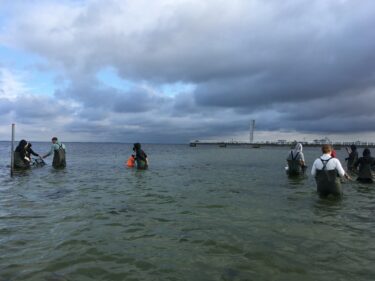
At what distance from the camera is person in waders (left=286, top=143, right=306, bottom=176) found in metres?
21.6

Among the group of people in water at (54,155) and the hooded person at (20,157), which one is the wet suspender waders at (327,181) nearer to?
the group of people in water at (54,155)

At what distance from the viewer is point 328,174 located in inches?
508

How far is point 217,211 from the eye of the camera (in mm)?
11227

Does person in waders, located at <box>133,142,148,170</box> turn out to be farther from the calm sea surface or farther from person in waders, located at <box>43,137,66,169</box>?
the calm sea surface

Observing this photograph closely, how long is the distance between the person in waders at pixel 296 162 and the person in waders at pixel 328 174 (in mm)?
8278

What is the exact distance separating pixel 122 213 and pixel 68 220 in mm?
1695

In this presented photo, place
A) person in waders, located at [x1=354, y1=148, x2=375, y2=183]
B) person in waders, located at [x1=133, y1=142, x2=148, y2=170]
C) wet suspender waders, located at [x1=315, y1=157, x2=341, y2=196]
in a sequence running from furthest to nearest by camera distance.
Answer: person in waders, located at [x1=133, y1=142, x2=148, y2=170], person in waders, located at [x1=354, y1=148, x2=375, y2=183], wet suspender waders, located at [x1=315, y1=157, x2=341, y2=196]

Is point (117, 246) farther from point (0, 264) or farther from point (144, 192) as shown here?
point (144, 192)

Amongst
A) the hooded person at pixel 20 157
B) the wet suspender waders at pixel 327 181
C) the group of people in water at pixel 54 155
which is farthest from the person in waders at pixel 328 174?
the hooded person at pixel 20 157

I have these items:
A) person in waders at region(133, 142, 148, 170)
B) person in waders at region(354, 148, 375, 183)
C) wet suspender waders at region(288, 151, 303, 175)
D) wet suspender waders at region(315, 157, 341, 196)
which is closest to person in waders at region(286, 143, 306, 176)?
wet suspender waders at region(288, 151, 303, 175)

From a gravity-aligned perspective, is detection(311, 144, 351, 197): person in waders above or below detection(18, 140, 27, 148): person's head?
below

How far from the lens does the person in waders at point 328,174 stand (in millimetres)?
12789

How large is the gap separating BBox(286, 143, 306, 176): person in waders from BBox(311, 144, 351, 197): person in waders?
8278mm

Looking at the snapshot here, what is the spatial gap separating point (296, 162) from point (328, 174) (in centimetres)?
935
